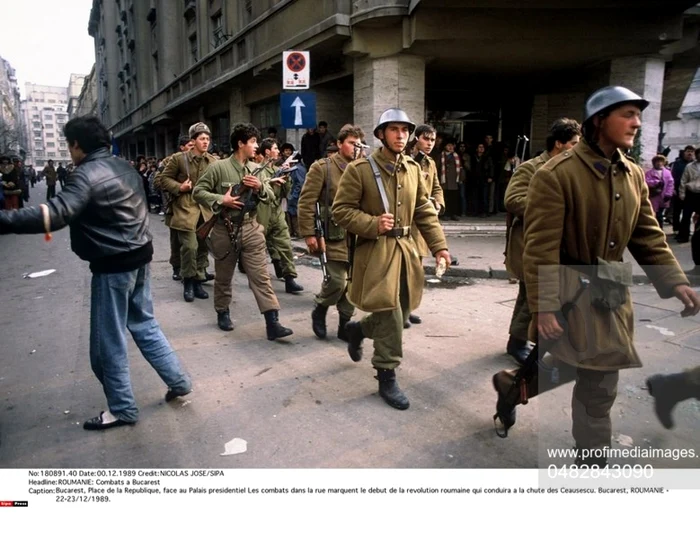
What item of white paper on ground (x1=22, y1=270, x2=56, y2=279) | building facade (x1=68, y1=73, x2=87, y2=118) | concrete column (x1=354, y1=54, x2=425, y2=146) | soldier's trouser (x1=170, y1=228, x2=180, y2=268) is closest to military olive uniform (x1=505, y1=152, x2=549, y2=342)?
building facade (x1=68, y1=73, x2=87, y2=118)

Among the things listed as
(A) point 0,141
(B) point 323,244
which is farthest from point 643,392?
(A) point 0,141

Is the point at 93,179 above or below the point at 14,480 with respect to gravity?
above

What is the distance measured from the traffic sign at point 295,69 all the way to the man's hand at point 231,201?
411 cm

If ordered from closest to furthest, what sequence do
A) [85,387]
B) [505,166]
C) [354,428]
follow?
[354,428]
[85,387]
[505,166]

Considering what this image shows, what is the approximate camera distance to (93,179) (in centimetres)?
274

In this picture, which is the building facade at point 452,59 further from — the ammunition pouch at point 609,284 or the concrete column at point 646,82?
the ammunition pouch at point 609,284

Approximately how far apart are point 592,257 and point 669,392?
966 mm

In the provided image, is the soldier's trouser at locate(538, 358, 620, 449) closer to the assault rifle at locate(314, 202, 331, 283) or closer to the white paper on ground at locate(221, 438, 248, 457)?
the white paper on ground at locate(221, 438, 248, 457)

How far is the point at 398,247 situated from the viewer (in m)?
3.34

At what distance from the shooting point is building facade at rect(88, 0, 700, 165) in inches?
380

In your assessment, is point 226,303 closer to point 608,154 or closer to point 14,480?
point 14,480

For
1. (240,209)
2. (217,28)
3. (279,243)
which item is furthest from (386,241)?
(217,28)

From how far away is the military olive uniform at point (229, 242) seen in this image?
4652 millimetres

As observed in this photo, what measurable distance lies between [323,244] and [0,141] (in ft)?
45.1
